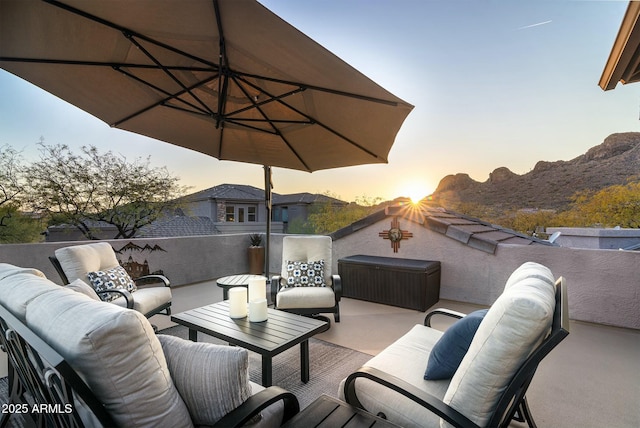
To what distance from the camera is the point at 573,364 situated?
9.31ft

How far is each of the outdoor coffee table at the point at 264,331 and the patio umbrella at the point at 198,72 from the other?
6.34 feet

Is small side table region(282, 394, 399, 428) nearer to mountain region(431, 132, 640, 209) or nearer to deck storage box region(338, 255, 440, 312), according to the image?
deck storage box region(338, 255, 440, 312)

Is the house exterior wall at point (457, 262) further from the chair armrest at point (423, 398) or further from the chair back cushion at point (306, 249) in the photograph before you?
the chair armrest at point (423, 398)

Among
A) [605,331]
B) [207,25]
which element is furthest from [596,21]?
[207,25]

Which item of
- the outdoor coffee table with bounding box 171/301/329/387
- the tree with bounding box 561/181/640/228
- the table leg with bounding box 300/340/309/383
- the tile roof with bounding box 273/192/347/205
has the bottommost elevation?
the table leg with bounding box 300/340/309/383

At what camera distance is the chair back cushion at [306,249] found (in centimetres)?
436

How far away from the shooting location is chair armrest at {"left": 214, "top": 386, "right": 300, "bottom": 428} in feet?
3.62

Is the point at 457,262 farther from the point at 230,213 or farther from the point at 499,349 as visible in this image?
the point at 230,213

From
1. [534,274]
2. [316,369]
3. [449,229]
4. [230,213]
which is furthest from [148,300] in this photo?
[230,213]

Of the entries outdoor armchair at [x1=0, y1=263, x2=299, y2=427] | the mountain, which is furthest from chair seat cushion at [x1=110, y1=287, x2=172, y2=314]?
the mountain

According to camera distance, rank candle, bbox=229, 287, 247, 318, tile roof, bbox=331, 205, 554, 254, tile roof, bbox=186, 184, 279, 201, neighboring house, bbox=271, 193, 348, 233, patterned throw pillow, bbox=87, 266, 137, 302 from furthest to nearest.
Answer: neighboring house, bbox=271, 193, 348, 233
tile roof, bbox=186, 184, 279, 201
tile roof, bbox=331, 205, 554, 254
patterned throw pillow, bbox=87, 266, 137, 302
candle, bbox=229, 287, 247, 318

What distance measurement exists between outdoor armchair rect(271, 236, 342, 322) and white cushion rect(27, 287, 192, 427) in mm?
2554

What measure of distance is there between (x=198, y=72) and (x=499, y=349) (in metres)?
3.10

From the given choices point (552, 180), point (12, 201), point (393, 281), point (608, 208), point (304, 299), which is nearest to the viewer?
point (304, 299)
